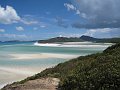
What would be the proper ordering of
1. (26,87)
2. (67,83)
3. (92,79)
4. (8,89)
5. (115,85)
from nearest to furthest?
(115,85)
(92,79)
(67,83)
(26,87)
(8,89)

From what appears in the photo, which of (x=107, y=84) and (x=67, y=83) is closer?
(x=107, y=84)

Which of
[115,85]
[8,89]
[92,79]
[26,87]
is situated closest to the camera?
[115,85]

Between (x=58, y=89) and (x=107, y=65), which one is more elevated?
(x=107, y=65)

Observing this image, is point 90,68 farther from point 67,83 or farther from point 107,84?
point 107,84

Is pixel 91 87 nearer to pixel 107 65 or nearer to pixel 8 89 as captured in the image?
pixel 107 65

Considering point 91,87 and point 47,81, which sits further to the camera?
point 47,81

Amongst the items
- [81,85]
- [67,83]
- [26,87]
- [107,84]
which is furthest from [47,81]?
[107,84]

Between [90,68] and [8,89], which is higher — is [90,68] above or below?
above

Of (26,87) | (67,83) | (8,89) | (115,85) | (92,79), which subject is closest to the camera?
(115,85)

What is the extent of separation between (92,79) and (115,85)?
0.96 meters

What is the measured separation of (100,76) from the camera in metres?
10.2

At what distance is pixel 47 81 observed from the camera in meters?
12.8

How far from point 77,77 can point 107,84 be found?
153 centimetres

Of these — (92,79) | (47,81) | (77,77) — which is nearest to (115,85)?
(92,79)
